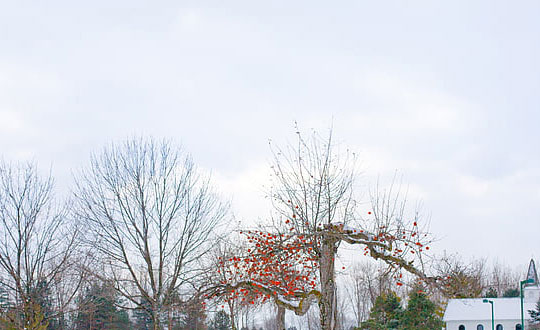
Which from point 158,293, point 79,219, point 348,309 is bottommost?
point 348,309

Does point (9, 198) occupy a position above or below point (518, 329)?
above

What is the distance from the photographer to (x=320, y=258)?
685cm

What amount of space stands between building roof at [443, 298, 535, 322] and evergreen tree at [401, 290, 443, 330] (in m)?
15.4

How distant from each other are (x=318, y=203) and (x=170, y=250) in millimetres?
6474

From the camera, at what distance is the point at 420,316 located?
70.1 ft

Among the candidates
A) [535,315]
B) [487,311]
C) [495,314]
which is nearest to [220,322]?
[487,311]

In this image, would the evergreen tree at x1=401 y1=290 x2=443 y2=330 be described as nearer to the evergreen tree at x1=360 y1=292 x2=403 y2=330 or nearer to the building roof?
the evergreen tree at x1=360 y1=292 x2=403 y2=330

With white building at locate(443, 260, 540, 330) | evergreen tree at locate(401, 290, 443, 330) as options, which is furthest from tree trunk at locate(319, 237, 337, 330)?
white building at locate(443, 260, 540, 330)

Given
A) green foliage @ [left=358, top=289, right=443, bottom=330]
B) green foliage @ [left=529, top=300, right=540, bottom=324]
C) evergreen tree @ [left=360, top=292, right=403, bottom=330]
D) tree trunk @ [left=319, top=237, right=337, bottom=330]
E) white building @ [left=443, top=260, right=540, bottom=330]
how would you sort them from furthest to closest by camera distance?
white building @ [left=443, top=260, right=540, bottom=330] → green foliage @ [left=529, top=300, right=540, bottom=324] → evergreen tree @ [left=360, top=292, right=403, bottom=330] → green foliage @ [left=358, top=289, right=443, bottom=330] → tree trunk @ [left=319, top=237, right=337, bottom=330]

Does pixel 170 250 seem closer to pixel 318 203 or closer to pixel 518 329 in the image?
pixel 318 203

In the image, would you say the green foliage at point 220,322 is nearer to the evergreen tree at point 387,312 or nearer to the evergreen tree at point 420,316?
the evergreen tree at point 387,312

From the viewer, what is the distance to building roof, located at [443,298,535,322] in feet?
117

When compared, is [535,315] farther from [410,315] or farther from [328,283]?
[328,283]

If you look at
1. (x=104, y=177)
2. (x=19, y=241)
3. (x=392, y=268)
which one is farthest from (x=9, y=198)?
(x=392, y=268)
